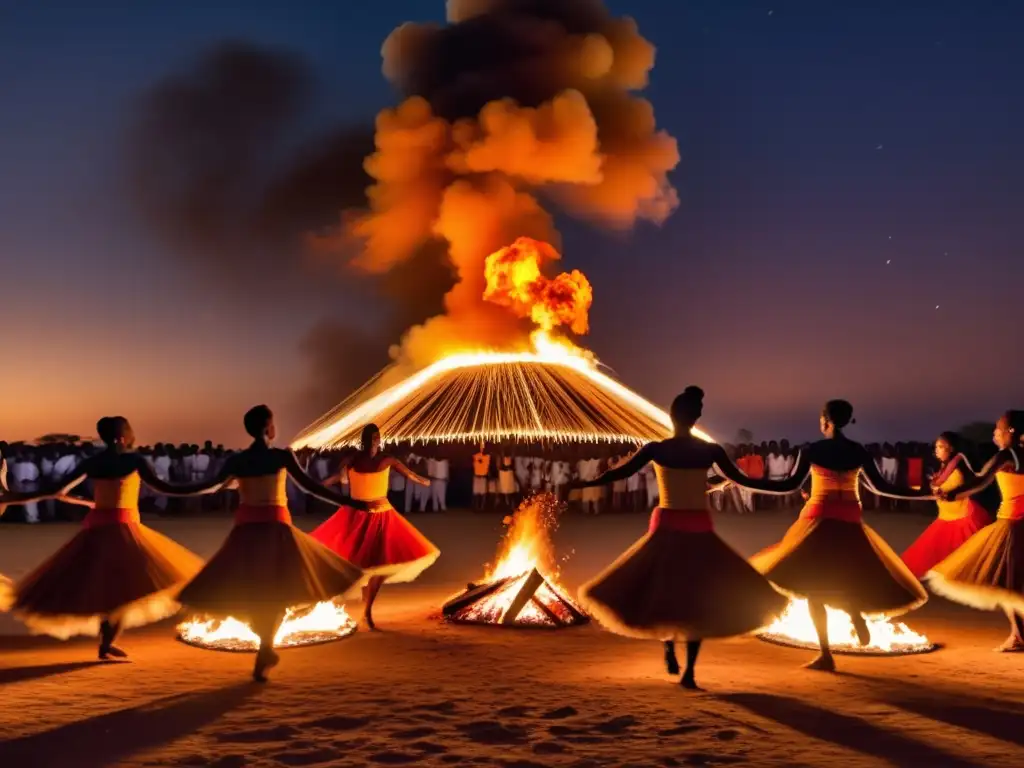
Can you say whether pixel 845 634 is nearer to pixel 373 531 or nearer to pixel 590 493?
pixel 373 531

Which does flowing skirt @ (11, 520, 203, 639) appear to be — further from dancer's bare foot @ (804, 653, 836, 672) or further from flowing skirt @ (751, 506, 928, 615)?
dancer's bare foot @ (804, 653, 836, 672)

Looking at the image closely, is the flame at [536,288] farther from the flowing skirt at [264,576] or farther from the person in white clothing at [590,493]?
the person in white clothing at [590,493]

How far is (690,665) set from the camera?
23.5 feet

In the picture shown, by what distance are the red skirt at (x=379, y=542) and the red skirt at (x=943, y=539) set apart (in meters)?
4.73

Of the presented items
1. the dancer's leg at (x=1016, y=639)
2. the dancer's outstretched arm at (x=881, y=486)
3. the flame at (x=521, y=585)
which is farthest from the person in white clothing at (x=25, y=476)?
the dancer's leg at (x=1016, y=639)

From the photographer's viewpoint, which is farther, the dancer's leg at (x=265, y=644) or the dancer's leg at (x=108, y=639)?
the dancer's leg at (x=108, y=639)

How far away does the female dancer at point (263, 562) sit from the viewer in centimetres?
720

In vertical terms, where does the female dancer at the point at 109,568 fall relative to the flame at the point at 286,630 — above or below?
above

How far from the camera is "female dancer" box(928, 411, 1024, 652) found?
8.00 m

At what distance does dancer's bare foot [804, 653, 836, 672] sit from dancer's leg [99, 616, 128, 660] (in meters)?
5.64

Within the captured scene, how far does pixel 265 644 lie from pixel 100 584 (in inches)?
57.2

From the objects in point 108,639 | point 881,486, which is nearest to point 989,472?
point 881,486

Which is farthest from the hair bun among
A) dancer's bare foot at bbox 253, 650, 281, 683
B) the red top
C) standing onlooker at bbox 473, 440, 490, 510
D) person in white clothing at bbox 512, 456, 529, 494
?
the red top

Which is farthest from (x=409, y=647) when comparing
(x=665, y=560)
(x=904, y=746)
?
(x=904, y=746)
